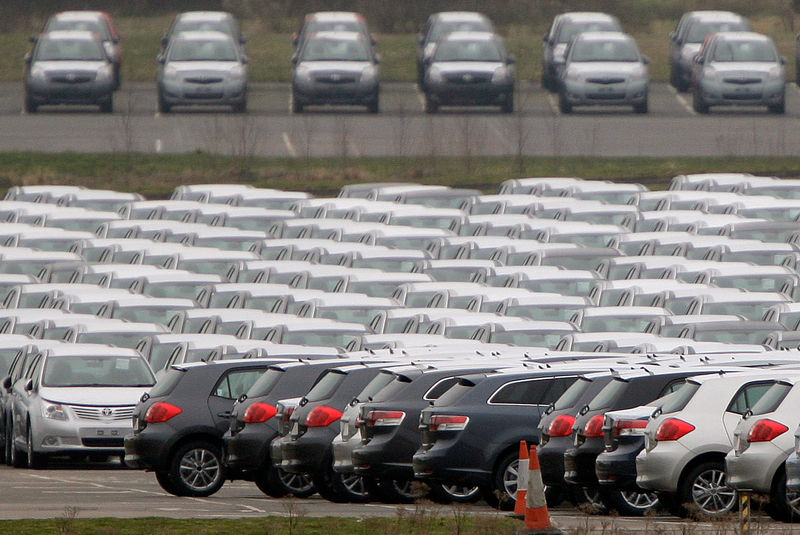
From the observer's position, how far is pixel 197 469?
21047mm

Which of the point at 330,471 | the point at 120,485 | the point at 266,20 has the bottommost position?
the point at 266,20

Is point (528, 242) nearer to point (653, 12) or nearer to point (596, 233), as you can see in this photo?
point (596, 233)

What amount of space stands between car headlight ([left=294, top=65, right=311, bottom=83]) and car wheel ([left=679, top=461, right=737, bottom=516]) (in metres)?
36.6

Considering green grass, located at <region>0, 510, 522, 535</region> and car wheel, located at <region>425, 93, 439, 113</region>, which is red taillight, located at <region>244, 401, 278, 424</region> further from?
car wheel, located at <region>425, 93, 439, 113</region>

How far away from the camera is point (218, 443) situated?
21.1 meters

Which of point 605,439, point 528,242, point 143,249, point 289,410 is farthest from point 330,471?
point 143,249

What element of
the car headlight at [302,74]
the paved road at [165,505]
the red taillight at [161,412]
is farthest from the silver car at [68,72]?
the red taillight at [161,412]

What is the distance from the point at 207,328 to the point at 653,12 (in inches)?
1864

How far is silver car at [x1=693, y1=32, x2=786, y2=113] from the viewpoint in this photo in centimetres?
5162

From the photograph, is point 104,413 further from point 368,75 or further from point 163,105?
point 163,105

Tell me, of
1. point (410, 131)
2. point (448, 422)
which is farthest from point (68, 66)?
point (448, 422)

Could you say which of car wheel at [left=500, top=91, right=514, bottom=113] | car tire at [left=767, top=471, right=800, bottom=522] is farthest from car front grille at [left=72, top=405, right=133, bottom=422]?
car wheel at [left=500, top=91, right=514, bottom=113]

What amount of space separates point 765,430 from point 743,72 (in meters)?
36.4

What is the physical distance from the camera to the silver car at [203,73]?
172 feet
